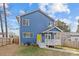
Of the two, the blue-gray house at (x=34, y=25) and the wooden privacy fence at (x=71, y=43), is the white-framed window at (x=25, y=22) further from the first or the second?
the wooden privacy fence at (x=71, y=43)

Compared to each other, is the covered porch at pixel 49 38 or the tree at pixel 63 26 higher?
the tree at pixel 63 26

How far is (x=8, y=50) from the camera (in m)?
2.08

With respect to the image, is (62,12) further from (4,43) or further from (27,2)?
(4,43)

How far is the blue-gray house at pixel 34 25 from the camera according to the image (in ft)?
6.82

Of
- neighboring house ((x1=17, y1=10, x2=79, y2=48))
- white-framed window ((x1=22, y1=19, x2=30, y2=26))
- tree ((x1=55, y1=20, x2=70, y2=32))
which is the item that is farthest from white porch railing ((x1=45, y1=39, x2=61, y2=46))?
white-framed window ((x1=22, y1=19, x2=30, y2=26))

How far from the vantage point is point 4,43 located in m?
2.10

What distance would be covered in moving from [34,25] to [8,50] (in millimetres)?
313

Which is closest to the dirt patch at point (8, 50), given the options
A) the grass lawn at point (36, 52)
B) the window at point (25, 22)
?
the grass lawn at point (36, 52)

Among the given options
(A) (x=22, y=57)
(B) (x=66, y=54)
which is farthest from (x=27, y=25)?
(B) (x=66, y=54)

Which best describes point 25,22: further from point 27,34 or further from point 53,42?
point 53,42

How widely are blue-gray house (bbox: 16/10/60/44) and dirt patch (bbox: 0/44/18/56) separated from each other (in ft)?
0.41

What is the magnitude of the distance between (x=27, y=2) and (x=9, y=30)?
0.29m

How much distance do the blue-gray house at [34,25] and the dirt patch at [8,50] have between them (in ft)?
0.41

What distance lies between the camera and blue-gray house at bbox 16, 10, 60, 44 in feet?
6.82
